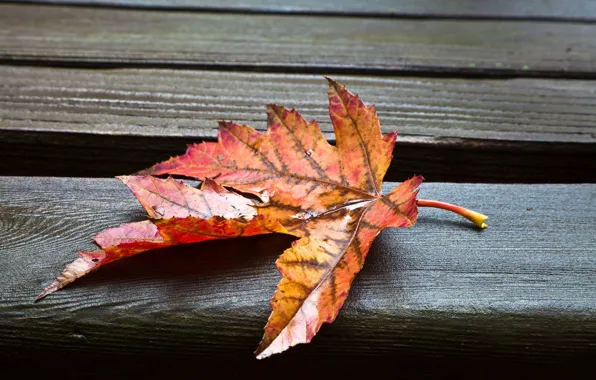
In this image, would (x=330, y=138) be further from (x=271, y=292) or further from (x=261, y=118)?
(x=271, y=292)

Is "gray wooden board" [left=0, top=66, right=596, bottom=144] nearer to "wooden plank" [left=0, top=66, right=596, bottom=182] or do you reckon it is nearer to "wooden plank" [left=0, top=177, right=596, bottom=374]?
"wooden plank" [left=0, top=66, right=596, bottom=182]

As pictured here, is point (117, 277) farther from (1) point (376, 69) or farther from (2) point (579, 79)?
(2) point (579, 79)

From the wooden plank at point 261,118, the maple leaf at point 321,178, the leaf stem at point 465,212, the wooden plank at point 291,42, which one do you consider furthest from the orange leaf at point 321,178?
the wooden plank at point 291,42

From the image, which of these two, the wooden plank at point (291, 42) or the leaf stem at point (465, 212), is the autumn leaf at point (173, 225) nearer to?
the leaf stem at point (465, 212)

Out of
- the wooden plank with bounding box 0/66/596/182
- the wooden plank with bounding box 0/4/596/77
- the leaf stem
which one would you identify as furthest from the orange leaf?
the wooden plank with bounding box 0/4/596/77

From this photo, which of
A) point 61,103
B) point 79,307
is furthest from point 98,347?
point 61,103
